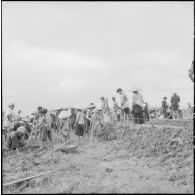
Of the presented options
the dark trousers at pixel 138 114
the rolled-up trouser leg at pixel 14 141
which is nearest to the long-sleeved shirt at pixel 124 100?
the dark trousers at pixel 138 114

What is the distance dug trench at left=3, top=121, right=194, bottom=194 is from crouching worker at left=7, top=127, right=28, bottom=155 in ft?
0.95

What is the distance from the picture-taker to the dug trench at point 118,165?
7652mm

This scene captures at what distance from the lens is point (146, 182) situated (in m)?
7.67

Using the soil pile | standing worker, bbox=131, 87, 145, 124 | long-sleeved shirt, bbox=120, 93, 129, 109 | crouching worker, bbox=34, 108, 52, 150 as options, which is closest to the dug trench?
the soil pile

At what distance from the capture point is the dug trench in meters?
7.65

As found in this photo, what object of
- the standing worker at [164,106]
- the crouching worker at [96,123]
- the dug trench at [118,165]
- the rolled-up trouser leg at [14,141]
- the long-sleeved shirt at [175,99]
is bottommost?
the dug trench at [118,165]

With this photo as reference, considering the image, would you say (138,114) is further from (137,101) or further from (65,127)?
(65,127)

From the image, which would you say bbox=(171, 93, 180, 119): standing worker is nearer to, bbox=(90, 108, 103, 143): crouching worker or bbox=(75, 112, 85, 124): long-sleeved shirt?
bbox=(90, 108, 103, 143): crouching worker

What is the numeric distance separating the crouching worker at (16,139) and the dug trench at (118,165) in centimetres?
29

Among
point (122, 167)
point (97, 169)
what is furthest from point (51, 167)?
point (122, 167)

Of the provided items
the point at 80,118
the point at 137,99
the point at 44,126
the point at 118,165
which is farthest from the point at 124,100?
the point at 118,165

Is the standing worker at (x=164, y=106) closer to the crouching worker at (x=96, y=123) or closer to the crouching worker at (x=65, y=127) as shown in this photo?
the crouching worker at (x=96, y=123)

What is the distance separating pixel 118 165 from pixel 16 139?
4.37 meters

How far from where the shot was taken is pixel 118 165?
9570mm
